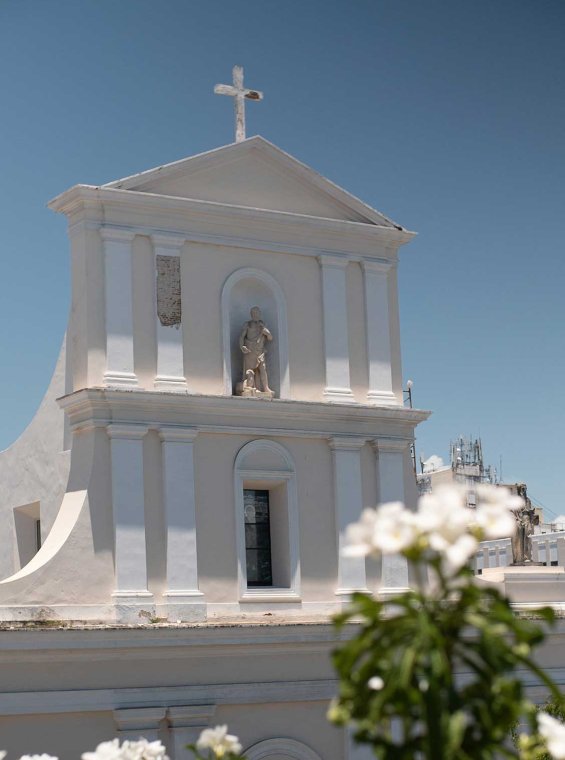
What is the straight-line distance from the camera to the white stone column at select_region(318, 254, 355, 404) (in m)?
18.6

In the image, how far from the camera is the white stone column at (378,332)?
1900 cm

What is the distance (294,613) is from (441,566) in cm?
1265

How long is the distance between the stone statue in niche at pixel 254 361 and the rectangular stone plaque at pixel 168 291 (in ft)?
3.09

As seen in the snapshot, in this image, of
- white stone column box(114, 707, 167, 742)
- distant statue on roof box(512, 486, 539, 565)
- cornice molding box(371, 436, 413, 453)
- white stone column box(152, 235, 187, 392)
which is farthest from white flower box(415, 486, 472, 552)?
distant statue on roof box(512, 486, 539, 565)

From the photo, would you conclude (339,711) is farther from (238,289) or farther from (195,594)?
(238,289)

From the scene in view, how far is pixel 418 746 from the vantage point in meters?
5.21

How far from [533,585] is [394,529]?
48.7ft

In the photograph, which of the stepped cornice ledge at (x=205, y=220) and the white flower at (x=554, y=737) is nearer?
the white flower at (x=554, y=737)

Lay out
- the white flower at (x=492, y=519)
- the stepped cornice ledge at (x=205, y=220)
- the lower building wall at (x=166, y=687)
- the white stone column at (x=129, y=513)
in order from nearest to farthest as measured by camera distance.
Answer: the white flower at (x=492, y=519) < the lower building wall at (x=166, y=687) < the white stone column at (x=129, y=513) < the stepped cornice ledge at (x=205, y=220)

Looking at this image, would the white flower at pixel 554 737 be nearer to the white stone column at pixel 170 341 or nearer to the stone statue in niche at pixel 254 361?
the white stone column at pixel 170 341

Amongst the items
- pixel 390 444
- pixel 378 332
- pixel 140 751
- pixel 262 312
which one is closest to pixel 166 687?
pixel 390 444

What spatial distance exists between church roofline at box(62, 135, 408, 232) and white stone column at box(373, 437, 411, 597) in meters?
2.91

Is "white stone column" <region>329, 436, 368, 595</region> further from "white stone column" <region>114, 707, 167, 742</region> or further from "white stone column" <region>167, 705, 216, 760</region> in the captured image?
"white stone column" <region>114, 707, 167, 742</region>

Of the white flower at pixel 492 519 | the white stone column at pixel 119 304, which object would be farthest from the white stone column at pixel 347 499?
the white flower at pixel 492 519
